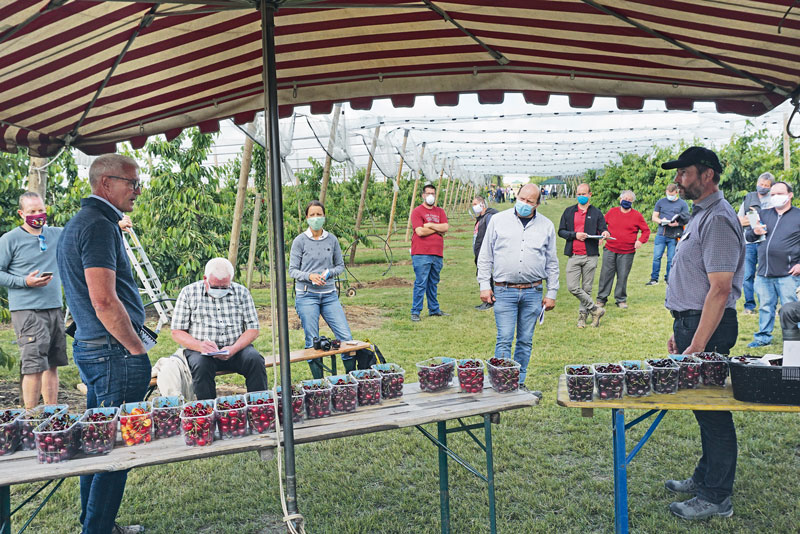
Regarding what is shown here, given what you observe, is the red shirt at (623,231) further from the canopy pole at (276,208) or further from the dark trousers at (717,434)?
the canopy pole at (276,208)

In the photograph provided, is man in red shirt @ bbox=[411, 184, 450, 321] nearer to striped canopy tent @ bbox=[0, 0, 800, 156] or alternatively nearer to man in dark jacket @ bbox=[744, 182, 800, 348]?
man in dark jacket @ bbox=[744, 182, 800, 348]

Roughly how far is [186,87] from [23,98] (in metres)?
0.84

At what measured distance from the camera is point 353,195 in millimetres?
21406

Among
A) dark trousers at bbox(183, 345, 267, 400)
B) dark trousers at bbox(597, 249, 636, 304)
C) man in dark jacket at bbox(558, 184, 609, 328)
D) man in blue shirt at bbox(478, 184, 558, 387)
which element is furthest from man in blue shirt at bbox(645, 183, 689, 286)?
dark trousers at bbox(183, 345, 267, 400)

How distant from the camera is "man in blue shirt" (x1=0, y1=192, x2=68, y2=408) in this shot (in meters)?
4.79

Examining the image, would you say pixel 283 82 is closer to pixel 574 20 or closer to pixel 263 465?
pixel 574 20

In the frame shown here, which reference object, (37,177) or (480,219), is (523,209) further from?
(480,219)

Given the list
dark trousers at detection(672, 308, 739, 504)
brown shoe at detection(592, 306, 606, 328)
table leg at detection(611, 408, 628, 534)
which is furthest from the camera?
brown shoe at detection(592, 306, 606, 328)

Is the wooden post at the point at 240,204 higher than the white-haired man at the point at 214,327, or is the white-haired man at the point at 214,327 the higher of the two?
the wooden post at the point at 240,204

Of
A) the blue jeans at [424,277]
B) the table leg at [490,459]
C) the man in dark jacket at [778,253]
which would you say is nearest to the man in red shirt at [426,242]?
the blue jeans at [424,277]

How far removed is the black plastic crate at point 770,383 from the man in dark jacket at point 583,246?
18.3 feet

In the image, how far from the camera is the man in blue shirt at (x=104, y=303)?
2803 mm

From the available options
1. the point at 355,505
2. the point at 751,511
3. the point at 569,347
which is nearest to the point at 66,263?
the point at 355,505

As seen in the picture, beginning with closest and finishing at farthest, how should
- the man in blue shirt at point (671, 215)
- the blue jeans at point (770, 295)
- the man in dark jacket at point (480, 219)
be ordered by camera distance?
the blue jeans at point (770, 295)
the man in dark jacket at point (480, 219)
the man in blue shirt at point (671, 215)
